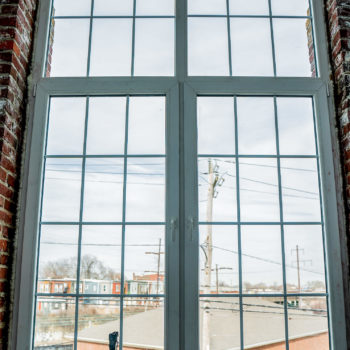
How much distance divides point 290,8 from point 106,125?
145cm

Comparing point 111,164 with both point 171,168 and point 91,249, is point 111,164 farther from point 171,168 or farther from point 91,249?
point 91,249

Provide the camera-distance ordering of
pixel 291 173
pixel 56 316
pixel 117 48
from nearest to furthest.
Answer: pixel 56 316 → pixel 291 173 → pixel 117 48

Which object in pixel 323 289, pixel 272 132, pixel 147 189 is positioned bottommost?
pixel 323 289

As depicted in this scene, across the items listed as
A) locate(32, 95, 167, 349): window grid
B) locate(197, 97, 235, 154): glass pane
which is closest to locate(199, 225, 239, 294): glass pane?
locate(32, 95, 167, 349): window grid

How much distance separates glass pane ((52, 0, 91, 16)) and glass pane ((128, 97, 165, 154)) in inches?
28.4

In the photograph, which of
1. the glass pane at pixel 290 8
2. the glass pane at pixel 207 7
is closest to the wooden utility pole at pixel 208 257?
the glass pane at pixel 207 7

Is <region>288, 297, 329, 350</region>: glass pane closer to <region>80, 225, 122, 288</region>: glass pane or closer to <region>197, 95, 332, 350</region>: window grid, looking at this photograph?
<region>197, 95, 332, 350</region>: window grid

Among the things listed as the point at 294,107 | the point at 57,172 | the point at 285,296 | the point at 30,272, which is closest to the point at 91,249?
the point at 30,272

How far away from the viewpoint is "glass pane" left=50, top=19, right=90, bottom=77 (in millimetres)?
2543

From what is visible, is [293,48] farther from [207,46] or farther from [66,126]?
[66,126]

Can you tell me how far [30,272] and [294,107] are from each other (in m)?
1.84

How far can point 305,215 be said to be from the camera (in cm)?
232

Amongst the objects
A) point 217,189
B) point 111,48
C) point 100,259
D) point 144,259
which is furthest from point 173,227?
point 111,48

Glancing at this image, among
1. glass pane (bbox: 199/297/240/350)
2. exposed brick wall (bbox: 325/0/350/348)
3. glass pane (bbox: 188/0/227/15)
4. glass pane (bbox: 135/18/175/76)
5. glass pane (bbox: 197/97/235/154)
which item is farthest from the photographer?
glass pane (bbox: 188/0/227/15)
